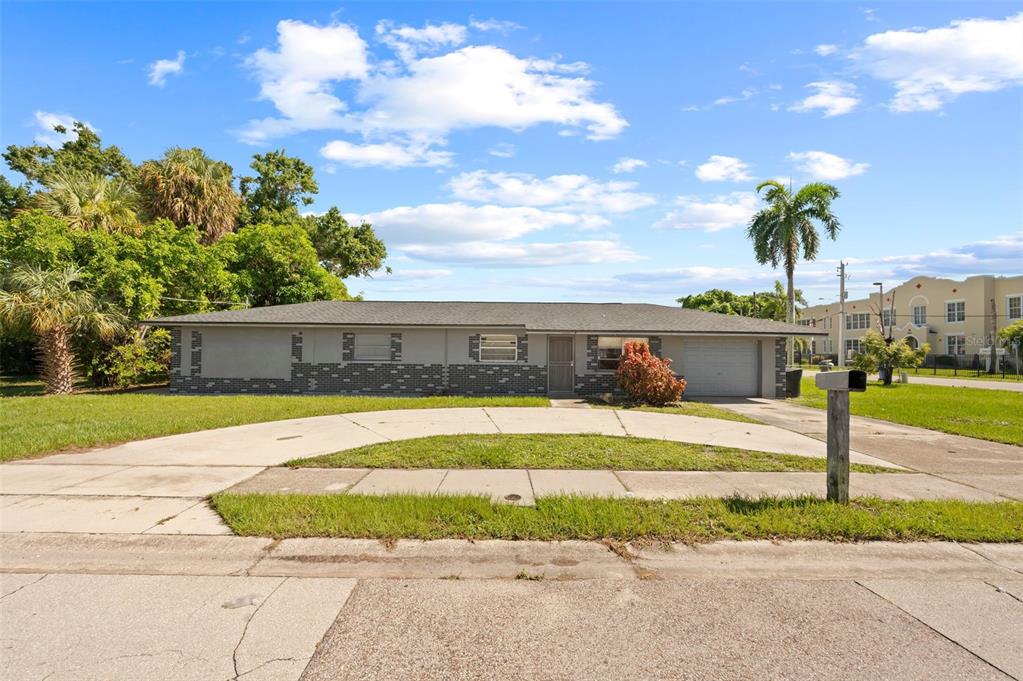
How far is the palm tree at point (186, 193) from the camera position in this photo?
1121 inches

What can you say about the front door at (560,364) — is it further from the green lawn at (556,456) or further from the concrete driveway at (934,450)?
the green lawn at (556,456)

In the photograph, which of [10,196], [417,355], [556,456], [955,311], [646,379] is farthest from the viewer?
[955,311]

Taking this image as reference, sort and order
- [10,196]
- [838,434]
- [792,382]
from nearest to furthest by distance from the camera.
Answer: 1. [838,434]
2. [792,382]
3. [10,196]

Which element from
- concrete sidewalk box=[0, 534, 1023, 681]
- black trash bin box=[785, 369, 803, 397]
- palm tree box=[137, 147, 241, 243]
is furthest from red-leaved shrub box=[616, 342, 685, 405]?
palm tree box=[137, 147, 241, 243]

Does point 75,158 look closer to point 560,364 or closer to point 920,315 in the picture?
point 560,364

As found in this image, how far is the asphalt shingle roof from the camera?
18969mm

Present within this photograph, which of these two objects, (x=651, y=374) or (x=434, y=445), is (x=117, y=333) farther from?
(x=651, y=374)

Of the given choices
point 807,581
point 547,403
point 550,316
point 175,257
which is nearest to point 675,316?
point 550,316

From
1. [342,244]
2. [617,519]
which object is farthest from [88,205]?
[617,519]

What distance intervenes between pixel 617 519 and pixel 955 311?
61.4 m

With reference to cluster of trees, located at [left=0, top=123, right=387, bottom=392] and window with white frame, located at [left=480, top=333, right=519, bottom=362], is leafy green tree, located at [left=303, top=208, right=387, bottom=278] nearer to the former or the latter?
cluster of trees, located at [left=0, top=123, right=387, bottom=392]

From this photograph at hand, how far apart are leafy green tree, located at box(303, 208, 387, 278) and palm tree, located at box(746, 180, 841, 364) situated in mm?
25109

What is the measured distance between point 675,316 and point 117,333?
21.3 m

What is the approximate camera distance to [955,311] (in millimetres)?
50719
